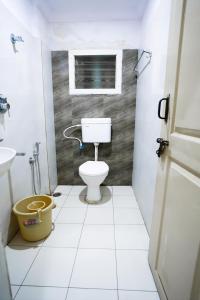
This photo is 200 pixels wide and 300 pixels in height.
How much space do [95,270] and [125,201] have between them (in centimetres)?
104

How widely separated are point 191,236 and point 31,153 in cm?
160

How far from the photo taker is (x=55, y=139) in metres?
2.44

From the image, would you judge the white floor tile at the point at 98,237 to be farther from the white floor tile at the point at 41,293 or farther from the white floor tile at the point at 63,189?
the white floor tile at the point at 63,189

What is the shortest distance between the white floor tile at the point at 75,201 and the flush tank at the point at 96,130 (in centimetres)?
78

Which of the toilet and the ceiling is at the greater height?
the ceiling

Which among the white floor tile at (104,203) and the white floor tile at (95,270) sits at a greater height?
the white floor tile at (95,270)

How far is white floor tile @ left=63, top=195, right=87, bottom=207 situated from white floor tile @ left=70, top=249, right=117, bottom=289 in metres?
0.72

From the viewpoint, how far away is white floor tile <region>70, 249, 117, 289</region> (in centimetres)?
112

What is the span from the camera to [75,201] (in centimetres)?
215

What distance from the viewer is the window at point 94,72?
7.21ft

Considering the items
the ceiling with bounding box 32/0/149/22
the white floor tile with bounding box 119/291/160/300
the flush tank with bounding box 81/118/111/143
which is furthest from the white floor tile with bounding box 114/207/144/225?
the ceiling with bounding box 32/0/149/22

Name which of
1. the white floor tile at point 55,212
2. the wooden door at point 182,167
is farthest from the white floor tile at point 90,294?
the white floor tile at point 55,212

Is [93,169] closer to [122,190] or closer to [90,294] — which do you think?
[122,190]

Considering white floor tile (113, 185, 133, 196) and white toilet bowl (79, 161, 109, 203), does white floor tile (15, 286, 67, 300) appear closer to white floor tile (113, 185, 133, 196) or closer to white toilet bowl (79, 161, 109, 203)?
white toilet bowl (79, 161, 109, 203)
